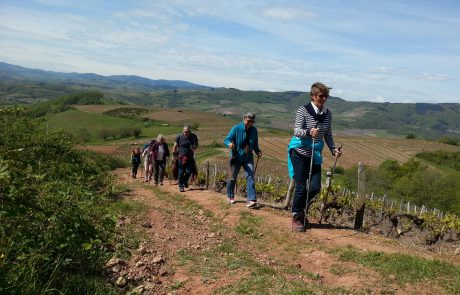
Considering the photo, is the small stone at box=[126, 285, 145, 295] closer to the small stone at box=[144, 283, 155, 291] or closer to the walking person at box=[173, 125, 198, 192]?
the small stone at box=[144, 283, 155, 291]

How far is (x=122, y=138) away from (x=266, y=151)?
31207mm

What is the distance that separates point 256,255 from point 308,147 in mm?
1829

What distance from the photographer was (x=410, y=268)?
5.00 meters

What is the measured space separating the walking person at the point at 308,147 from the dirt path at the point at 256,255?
57cm

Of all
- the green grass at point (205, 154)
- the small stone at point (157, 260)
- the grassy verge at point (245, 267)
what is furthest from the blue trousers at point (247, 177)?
the green grass at point (205, 154)

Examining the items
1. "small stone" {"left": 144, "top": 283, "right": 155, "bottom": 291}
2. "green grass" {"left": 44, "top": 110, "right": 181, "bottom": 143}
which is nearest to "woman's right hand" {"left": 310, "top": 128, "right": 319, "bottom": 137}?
"small stone" {"left": 144, "top": 283, "right": 155, "bottom": 291}

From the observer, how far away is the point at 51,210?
12.0 feet

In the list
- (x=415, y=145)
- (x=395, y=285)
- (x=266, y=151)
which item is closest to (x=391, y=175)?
(x=266, y=151)

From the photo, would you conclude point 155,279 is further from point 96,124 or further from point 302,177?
point 96,124

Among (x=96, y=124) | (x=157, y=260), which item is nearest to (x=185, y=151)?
(x=157, y=260)

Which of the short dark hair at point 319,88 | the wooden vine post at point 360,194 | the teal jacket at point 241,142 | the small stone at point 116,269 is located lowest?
the small stone at point 116,269

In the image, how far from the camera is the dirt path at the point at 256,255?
4617mm

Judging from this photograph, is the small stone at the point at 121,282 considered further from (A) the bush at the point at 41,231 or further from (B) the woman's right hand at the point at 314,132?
(B) the woman's right hand at the point at 314,132

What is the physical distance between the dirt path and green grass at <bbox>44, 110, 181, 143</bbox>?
7188cm
